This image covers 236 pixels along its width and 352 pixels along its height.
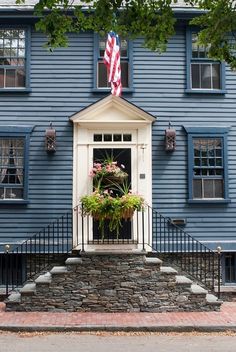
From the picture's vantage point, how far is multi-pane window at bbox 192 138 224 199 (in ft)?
43.0

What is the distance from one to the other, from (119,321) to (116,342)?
116 cm

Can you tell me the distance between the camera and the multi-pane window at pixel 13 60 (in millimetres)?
13289

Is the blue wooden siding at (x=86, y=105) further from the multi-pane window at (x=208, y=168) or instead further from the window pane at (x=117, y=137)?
the window pane at (x=117, y=137)

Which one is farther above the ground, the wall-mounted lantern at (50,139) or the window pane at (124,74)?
the window pane at (124,74)

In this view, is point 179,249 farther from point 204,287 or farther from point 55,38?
point 55,38

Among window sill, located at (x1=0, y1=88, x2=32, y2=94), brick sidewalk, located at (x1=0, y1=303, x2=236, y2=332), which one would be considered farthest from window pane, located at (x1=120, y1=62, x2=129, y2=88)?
brick sidewalk, located at (x1=0, y1=303, x2=236, y2=332)

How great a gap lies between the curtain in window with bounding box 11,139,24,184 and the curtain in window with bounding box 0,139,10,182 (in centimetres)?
15

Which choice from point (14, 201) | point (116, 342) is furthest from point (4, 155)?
point (116, 342)

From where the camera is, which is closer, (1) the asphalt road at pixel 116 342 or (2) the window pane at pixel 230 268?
(1) the asphalt road at pixel 116 342

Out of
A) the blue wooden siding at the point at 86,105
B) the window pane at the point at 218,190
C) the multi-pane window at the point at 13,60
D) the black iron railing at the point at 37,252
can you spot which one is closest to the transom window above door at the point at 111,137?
the blue wooden siding at the point at 86,105

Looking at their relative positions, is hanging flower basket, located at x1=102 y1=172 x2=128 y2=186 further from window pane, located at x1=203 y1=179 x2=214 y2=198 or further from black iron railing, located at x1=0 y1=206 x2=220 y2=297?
window pane, located at x1=203 y1=179 x2=214 y2=198

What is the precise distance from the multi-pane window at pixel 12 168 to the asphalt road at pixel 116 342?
4.36 m

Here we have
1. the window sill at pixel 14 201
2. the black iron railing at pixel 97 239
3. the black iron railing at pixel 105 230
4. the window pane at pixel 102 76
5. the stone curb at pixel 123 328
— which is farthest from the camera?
the window pane at pixel 102 76

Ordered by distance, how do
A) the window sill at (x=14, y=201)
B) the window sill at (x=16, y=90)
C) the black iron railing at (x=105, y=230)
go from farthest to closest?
1. the window sill at (x=16, y=90)
2. the window sill at (x=14, y=201)
3. the black iron railing at (x=105, y=230)
